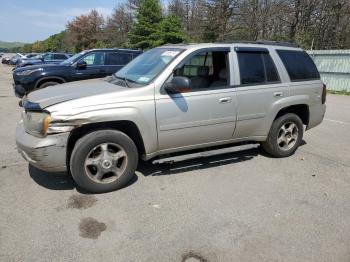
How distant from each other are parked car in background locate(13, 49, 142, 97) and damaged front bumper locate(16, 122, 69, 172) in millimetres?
6873

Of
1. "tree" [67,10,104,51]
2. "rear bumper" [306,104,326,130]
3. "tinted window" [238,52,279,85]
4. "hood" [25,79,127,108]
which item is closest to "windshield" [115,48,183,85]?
"hood" [25,79,127,108]

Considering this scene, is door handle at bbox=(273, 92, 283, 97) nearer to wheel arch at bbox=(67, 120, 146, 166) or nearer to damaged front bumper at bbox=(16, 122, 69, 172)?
wheel arch at bbox=(67, 120, 146, 166)

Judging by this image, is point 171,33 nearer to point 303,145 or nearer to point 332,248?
point 303,145

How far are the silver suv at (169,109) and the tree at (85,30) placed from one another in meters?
67.8

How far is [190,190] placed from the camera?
4555mm

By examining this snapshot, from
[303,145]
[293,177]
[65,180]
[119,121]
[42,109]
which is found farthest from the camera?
[303,145]

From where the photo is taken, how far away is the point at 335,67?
18.4 m

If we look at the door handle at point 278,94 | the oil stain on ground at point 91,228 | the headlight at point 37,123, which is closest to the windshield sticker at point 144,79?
the headlight at point 37,123

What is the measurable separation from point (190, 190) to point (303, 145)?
3.27 metres

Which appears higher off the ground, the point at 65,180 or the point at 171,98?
the point at 171,98

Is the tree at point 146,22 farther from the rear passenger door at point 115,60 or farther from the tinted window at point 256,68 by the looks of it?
the tinted window at point 256,68

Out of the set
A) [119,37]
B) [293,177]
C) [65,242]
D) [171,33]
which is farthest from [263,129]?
[119,37]

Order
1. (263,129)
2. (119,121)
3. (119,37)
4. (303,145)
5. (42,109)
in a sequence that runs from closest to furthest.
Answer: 1. (42,109)
2. (119,121)
3. (263,129)
4. (303,145)
5. (119,37)

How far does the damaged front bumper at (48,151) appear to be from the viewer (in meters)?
4.03
